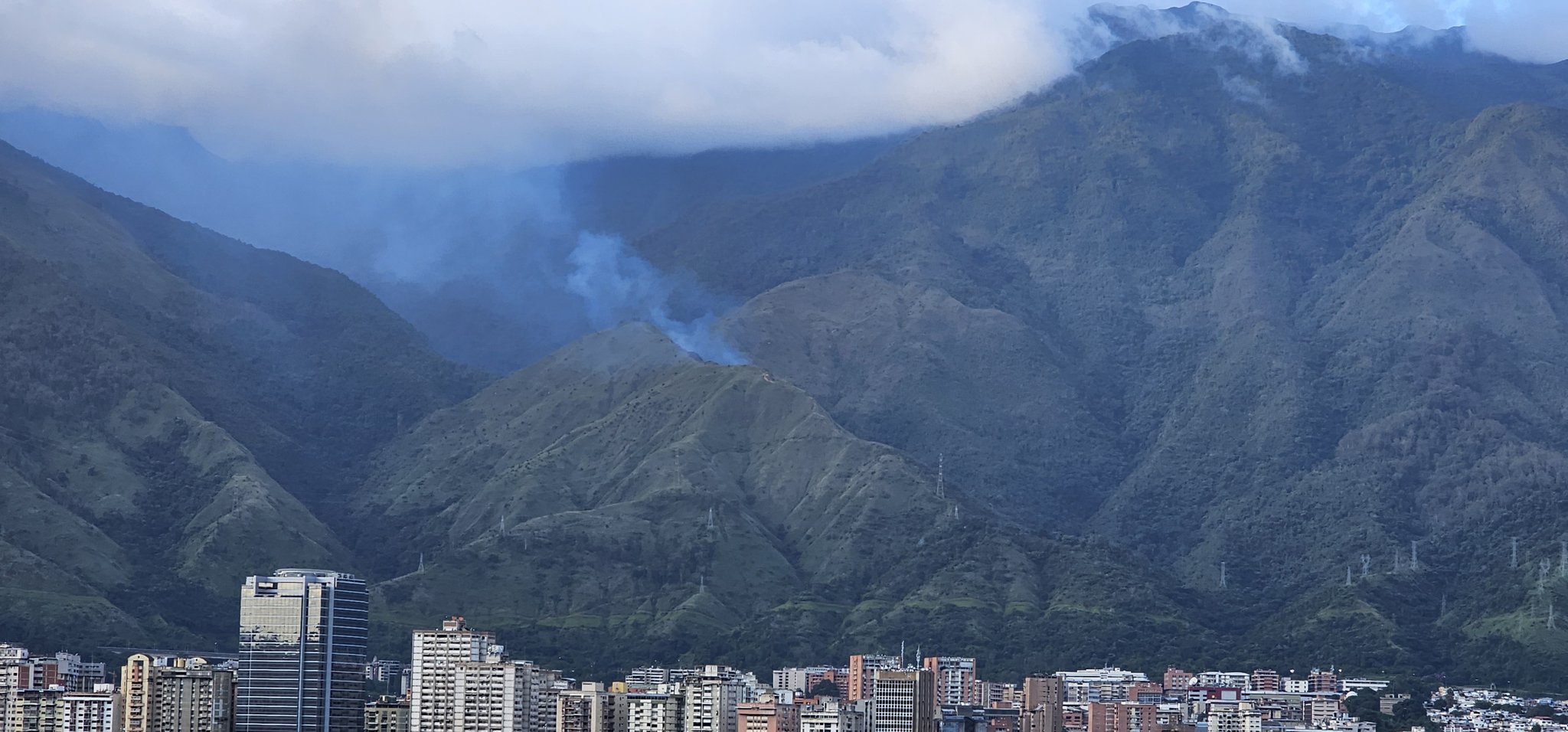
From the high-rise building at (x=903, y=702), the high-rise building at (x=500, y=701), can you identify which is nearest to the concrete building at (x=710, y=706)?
→ the high-rise building at (x=500, y=701)

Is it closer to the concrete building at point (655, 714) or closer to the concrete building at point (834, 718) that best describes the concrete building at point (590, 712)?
the concrete building at point (655, 714)

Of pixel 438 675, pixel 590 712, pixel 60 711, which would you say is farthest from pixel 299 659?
pixel 590 712

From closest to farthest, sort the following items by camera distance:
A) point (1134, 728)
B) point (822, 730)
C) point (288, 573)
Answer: point (822, 730) < point (288, 573) < point (1134, 728)

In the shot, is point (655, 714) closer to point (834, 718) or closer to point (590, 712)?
point (590, 712)

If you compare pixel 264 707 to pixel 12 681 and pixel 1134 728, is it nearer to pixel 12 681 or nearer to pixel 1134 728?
pixel 12 681

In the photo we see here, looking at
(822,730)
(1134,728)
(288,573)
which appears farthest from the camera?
(1134,728)

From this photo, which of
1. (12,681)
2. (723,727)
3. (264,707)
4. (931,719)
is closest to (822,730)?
(723,727)
